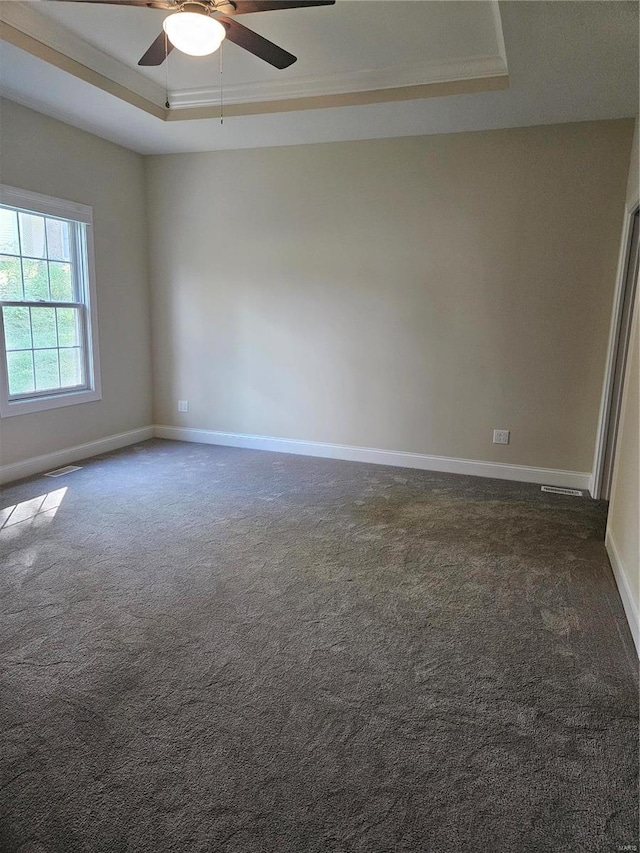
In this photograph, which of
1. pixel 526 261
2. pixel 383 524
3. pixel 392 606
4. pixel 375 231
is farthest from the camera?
pixel 375 231

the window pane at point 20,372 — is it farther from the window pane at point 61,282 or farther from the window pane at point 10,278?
the window pane at point 61,282

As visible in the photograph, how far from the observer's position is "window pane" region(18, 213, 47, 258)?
4.18 meters

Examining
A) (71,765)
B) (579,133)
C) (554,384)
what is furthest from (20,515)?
(579,133)

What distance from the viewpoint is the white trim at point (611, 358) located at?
3.82m

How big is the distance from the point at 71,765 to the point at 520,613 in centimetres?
192

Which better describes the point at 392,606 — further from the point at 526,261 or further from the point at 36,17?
the point at 36,17

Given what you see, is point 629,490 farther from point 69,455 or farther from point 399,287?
point 69,455

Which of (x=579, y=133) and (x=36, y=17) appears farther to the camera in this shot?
(x=579, y=133)

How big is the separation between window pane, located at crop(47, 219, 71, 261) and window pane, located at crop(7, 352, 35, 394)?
862 millimetres

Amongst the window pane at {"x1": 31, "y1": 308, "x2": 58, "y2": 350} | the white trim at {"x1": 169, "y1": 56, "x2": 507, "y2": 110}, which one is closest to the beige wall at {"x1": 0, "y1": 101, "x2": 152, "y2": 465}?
the window pane at {"x1": 31, "y1": 308, "x2": 58, "y2": 350}

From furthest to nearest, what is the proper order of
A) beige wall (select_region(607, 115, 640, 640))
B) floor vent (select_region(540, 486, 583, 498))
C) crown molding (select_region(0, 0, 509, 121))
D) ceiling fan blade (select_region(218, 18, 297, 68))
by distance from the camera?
floor vent (select_region(540, 486, 583, 498)), crown molding (select_region(0, 0, 509, 121)), beige wall (select_region(607, 115, 640, 640)), ceiling fan blade (select_region(218, 18, 297, 68))

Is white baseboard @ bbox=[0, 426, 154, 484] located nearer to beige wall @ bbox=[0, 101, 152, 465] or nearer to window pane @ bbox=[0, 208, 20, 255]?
beige wall @ bbox=[0, 101, 152, 465]

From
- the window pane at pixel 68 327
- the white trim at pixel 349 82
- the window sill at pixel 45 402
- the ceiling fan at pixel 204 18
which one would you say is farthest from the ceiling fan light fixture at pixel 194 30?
the window sill at pixel 45 402

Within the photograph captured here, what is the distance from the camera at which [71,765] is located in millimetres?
1653
